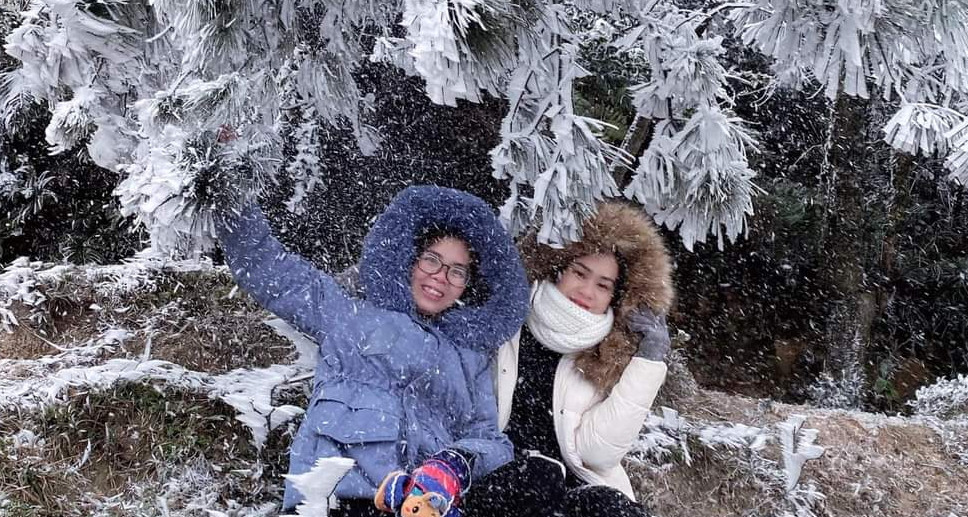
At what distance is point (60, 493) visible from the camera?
264 cm

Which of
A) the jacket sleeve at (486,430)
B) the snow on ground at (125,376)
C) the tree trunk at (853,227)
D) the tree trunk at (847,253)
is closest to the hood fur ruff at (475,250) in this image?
the jacket sleeve at (486,430)

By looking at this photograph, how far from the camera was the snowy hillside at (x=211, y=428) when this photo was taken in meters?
2.77

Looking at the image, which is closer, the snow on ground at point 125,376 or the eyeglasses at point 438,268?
the eyeglasses at point 438,268

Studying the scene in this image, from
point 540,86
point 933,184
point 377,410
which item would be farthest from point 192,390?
point 933,184

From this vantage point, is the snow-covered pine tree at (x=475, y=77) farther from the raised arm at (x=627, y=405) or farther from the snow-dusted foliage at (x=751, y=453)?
the snow-dusted foliage at (x=751, y=453)

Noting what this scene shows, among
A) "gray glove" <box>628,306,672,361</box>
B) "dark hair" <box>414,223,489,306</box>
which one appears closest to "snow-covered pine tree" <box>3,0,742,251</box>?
"dark hair" <box>414,223,489,306</box>

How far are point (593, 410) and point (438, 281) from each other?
2.08ft

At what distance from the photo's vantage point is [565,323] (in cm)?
252

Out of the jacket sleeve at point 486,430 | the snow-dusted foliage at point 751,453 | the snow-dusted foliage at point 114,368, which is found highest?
the jacket sleeve at point 486,430

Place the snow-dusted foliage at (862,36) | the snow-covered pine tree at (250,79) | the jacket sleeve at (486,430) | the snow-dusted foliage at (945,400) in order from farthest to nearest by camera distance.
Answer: the snow-dusted foliage at (945,400) < the jacket sleeve at (486,430) < the snow-covered pine tree at (250,79) < the snow-dusted foliage at (862,36)

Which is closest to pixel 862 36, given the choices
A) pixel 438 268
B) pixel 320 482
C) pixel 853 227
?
pixel 438 268

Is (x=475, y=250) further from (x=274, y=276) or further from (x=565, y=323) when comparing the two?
(x=274, y=276)

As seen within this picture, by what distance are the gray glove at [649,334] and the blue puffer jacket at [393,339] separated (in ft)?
1.16

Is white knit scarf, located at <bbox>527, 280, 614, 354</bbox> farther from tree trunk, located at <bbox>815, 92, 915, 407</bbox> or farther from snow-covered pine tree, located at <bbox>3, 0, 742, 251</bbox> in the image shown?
tree trunk, located at <bbox>815, 92, 915, 407</bbox>
